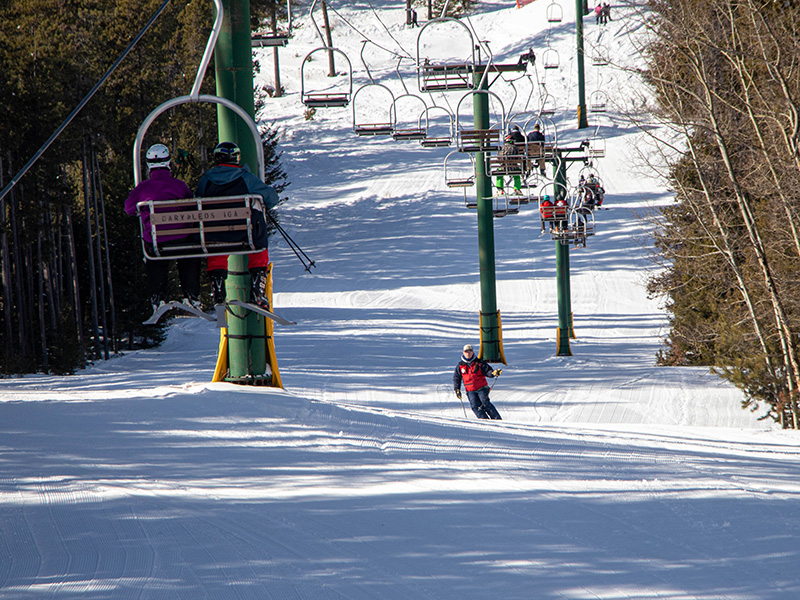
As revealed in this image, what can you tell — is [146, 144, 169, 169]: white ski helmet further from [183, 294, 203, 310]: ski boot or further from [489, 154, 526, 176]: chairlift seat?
[489, 154, 526, 176]: chairlift seat

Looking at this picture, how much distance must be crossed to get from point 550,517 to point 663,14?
11217 millimetres

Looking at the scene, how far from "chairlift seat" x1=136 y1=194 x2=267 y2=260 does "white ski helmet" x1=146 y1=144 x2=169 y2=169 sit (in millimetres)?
423

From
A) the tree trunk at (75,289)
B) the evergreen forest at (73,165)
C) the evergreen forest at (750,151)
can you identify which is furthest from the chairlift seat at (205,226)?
the tree trunk at (75,289)

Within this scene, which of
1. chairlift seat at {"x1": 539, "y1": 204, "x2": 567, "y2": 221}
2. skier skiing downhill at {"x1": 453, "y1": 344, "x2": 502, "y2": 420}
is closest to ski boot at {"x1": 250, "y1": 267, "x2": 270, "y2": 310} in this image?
skier skiing downhill at {"x1": 453, "y1": 344, "x2": 502, "y2": 420}

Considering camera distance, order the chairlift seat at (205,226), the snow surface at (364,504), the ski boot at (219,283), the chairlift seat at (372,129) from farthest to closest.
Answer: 1. the chairlift seat at (372,129)
2. the ski boot at (219,283)
3. the chairlift seat at (205,226)
4. the snow surface at (364,504)

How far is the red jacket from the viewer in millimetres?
12336

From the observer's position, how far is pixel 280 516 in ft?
16.4

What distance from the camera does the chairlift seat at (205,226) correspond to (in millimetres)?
6090

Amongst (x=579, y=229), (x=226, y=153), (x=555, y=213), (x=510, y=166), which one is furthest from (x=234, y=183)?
(x=579, y=229)

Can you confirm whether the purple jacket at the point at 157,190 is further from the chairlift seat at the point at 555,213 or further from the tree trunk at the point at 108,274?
the tree trunk at the point at 108,274

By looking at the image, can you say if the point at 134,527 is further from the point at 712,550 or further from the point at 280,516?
the point at 712,550

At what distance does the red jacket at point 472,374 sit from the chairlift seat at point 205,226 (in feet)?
21.7

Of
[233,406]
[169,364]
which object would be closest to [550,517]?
[233,406]

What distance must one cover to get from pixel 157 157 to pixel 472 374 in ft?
23.1
